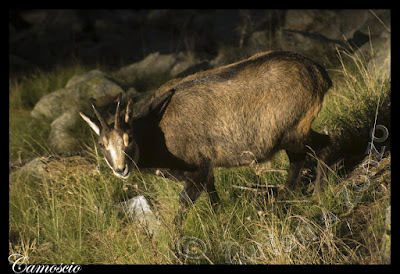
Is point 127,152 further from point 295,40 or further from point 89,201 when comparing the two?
point 295,40

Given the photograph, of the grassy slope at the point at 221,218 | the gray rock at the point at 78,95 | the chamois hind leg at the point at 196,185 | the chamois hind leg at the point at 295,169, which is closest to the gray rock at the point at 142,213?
the grassy slope at the point at 221,218

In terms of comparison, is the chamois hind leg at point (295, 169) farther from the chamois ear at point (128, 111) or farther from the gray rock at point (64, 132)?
the gray rock at point (64, 132)

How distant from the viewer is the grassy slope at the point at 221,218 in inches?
166

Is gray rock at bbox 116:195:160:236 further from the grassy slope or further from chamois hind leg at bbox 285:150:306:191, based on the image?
chamois hind leg at bbox 285:150:306:191

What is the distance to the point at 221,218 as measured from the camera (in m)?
4.71

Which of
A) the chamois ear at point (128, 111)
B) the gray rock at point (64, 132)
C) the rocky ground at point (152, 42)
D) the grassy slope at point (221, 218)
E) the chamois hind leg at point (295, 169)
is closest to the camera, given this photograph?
the grassy slope at point (221, 218)

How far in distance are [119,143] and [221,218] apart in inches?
53.8

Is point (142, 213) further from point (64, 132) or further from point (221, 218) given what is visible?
point (64, 132)

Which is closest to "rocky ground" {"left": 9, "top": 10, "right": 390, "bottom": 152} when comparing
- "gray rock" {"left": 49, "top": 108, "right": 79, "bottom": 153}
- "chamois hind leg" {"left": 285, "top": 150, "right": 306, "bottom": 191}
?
"gray rock" {"left": 49, "top": 108, "right": 79, "bottom": 153}

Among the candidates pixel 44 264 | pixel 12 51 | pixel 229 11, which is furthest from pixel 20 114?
pixel 229 11

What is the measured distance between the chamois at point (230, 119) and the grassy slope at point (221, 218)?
332 millimetres

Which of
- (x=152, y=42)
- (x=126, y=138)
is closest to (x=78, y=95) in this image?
(x=126, y=138)

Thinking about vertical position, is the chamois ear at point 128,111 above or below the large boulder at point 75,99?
above

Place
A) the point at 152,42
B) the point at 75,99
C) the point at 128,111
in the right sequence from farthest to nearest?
the point at 152,42
the point at 75,99
the point at 128,111
